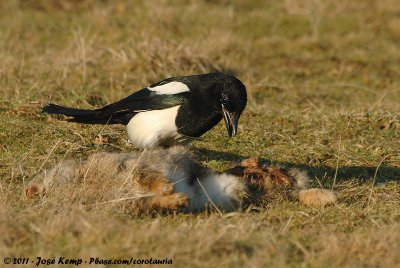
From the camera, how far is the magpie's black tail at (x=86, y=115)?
19.3 feet

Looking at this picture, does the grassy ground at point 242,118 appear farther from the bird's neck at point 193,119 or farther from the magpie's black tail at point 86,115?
the bird's neck at point 193,119

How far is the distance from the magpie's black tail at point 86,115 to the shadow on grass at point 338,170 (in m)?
0.73

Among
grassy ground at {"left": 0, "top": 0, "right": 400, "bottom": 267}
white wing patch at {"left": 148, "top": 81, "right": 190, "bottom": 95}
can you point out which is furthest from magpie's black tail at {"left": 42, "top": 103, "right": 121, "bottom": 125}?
white wing patch at {"left": 148, "top": 81, "right": 190, "bottom": 95}

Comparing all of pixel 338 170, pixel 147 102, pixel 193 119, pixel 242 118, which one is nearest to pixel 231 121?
pixel 193 119

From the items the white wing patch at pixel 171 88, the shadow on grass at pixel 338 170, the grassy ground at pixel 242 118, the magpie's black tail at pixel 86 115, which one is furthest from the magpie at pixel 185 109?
the shadow on grass at pixel 338 170

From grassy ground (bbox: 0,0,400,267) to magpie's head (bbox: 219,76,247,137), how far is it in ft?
1.34

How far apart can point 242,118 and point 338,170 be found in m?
1.33

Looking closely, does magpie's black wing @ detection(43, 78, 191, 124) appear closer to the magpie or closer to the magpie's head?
the magpie

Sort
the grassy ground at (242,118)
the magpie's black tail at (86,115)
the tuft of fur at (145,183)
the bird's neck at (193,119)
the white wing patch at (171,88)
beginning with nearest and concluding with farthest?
the grassy ground at (242,118)
the tuft of fur at (145,183)
the bird's neck at (193,119)
the white wing patch at (171,88)
the magpie's black tail at (86,115)

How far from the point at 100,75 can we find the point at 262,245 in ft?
15.3

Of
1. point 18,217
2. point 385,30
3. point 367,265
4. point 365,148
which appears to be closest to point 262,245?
point 367,265

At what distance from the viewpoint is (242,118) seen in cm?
714

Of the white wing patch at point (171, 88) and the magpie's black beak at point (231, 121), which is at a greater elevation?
the white wing patch at point (171, 88)

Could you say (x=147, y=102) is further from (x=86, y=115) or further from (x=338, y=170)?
(x=338, y=170)
